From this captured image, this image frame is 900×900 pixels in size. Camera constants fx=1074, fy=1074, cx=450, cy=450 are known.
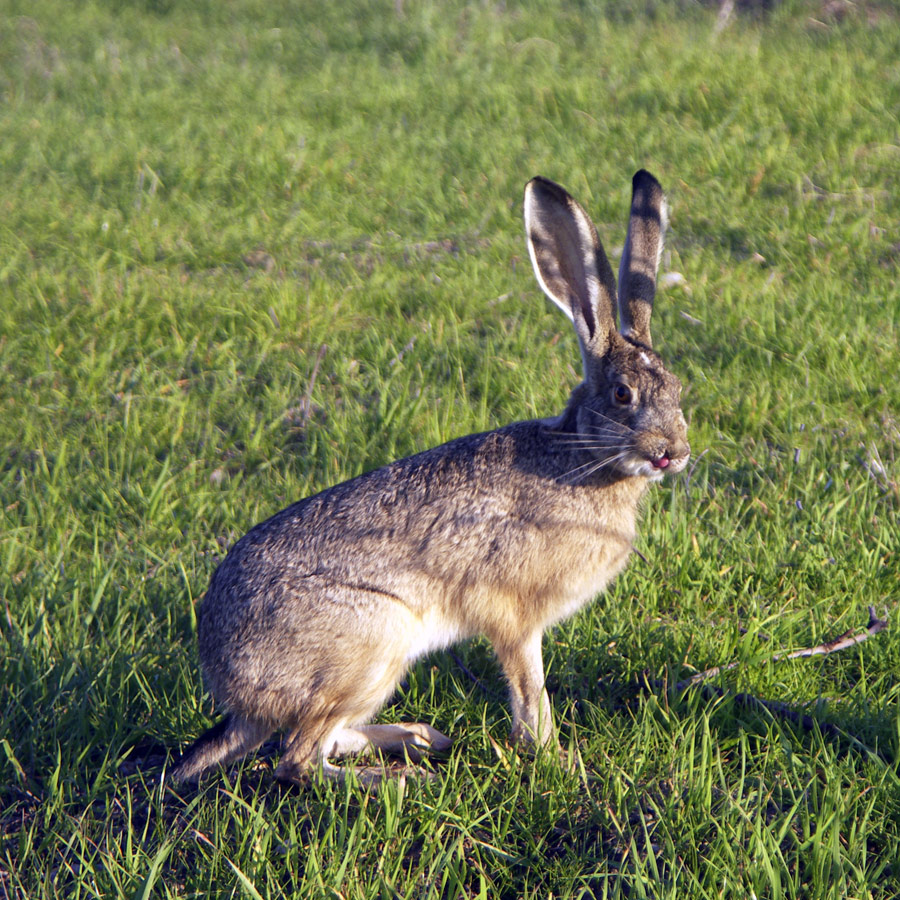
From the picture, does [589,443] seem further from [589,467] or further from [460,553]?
[460,553]

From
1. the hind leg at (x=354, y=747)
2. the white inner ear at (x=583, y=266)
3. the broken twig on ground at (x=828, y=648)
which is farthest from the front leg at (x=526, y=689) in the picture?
the white inner ear at (x=583, y=266)

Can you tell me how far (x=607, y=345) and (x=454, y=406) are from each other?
162 cm

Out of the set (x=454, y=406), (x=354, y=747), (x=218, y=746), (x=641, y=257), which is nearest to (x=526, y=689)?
(x=354, y=747)

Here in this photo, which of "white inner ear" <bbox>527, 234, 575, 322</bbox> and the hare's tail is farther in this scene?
"white inner ear" <bbox>527, 234, 575, 322</bbox>

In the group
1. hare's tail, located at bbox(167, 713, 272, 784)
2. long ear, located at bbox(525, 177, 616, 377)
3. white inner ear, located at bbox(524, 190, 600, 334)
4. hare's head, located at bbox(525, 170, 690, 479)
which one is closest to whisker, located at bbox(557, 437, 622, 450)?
hare's head, located at bbox(525, 170, 690, 479)

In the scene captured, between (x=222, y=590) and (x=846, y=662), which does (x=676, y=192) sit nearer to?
(x=846, y=662)

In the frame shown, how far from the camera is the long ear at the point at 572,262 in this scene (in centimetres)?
343

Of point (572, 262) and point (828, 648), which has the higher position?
point (572, 262)

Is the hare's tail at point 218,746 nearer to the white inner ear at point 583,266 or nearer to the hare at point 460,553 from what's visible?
the hare at point 460,553

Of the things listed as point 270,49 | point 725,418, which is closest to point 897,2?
point 270,49

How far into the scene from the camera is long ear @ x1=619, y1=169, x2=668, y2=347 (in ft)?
12.1

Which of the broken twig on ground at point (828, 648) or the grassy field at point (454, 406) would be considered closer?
the grassy field at point (454, 406)

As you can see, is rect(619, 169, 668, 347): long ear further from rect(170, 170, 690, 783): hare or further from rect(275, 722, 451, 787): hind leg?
rect(275, 722, 451, 787): hind leg

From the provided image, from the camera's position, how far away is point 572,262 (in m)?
3.53
